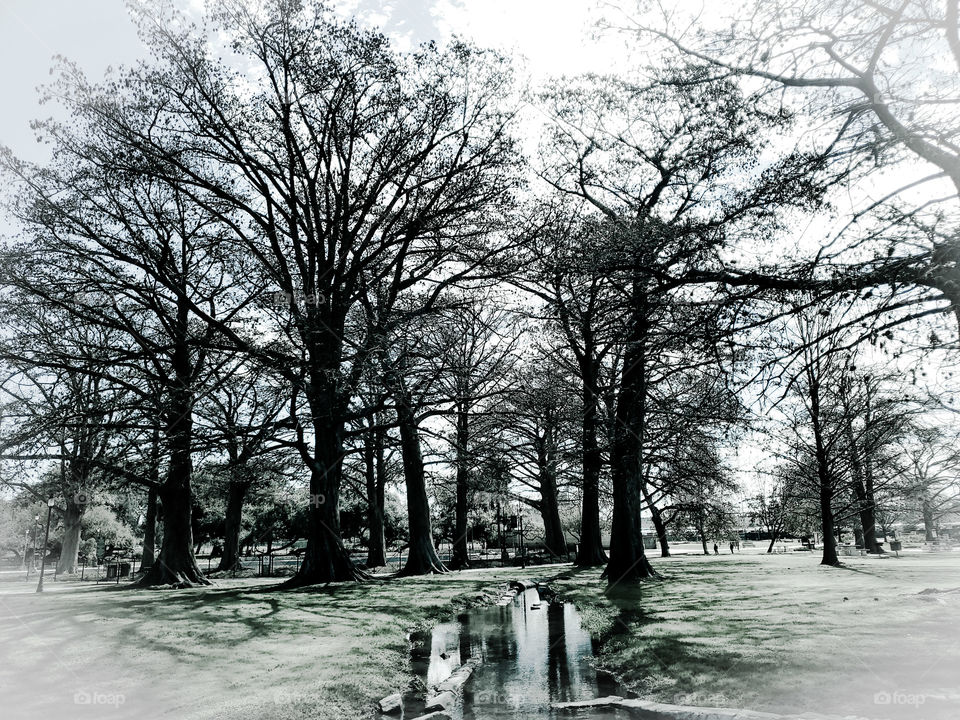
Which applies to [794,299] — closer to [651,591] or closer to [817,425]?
[651,591]

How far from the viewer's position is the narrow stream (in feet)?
25.0

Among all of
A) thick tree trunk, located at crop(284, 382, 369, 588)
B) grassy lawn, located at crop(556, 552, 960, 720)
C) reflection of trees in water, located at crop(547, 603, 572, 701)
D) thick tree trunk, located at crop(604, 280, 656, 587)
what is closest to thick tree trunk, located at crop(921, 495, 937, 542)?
thick tree trunk, located at crop(604, 280, 656, 587)

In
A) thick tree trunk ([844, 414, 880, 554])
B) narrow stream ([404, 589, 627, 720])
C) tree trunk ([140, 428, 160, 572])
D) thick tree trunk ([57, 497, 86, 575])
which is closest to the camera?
narrow stream ([404, 589, 627, 720])

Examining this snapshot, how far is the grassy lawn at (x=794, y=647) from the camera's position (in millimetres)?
6266

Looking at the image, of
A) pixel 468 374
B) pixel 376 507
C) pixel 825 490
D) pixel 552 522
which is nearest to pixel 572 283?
pixel 468 374

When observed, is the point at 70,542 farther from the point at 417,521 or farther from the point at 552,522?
the point at 552,522

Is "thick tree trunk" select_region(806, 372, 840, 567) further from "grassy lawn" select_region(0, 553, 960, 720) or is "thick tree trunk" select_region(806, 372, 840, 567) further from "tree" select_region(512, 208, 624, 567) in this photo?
"grassy lawn" select_region(0, 553, 960, 720)

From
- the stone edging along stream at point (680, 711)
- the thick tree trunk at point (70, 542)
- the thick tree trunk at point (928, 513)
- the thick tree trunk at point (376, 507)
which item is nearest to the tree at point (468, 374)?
the thick tree trunk at point (376, 507)

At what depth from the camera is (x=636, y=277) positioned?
826cm

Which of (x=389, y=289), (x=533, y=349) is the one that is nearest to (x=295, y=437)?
(x=389, y=289)

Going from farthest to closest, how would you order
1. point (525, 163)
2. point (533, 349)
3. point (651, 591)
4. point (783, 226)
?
point (533, 349)
point (525, 163)
point (651, 591)
point (783, 226)

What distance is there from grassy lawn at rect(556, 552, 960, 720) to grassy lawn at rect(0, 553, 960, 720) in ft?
0.09

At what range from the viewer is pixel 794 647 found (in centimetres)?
855

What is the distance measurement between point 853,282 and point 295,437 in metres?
19.4
